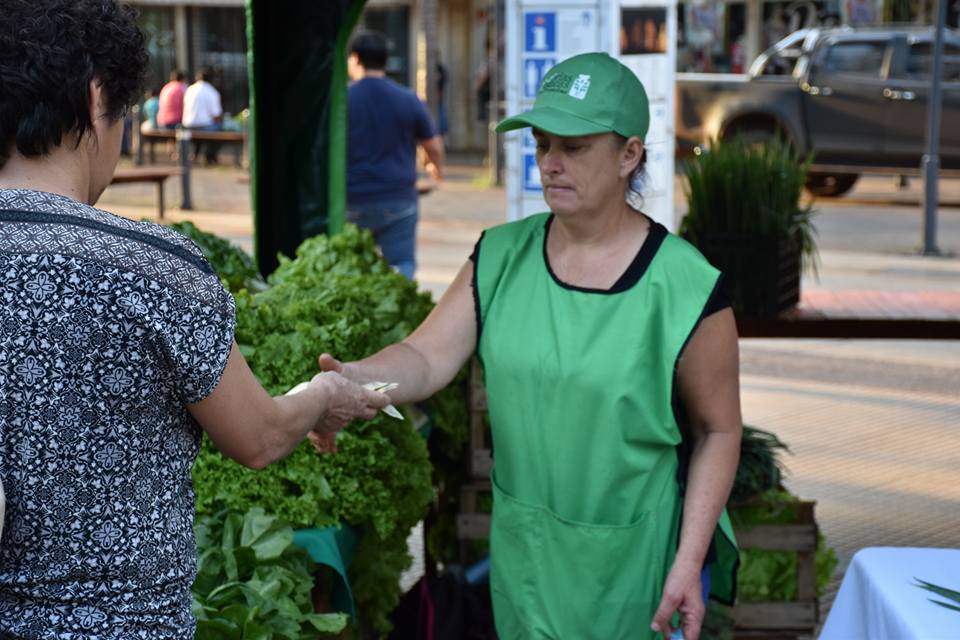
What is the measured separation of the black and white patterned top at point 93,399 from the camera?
1652mm

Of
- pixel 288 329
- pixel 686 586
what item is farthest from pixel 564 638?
pixel 288 329

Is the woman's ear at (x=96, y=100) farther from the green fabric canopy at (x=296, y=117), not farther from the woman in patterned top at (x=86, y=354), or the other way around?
the green fabric canopy at (x=296, y=117)

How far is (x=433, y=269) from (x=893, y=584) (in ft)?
32.1

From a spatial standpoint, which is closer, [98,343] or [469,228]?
[98,343]

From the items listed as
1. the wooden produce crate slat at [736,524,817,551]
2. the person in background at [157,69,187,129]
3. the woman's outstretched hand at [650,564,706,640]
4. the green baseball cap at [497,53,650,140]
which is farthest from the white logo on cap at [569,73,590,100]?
the person in background at [157,69,187,129]

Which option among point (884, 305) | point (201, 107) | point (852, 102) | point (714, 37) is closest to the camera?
point (884, 305)

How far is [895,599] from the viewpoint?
243 cm

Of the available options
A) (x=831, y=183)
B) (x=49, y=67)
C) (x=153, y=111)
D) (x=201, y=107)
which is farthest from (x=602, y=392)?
(x=153, y=111)

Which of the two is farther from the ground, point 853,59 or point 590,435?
point 853,59

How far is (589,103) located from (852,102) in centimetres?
1533

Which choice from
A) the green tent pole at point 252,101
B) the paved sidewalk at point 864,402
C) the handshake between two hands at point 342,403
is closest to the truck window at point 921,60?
the paved sidewalk at point 864,402

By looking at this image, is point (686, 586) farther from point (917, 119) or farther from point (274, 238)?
point (917, 119)

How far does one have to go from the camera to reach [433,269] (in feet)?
39.9

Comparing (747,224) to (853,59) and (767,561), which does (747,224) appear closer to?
(767,561)
